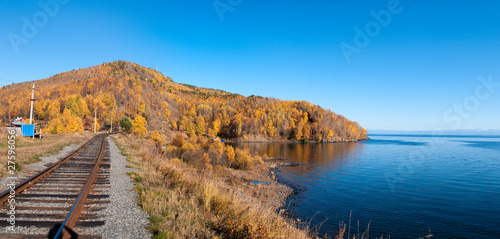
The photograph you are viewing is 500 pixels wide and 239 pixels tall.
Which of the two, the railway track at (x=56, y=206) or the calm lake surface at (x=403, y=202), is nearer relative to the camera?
the railway track at (x=56, y=206)

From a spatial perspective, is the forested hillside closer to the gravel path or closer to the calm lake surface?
the calm lake surface

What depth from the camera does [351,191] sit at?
2645 cm

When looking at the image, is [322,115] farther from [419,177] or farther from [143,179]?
[143,179]

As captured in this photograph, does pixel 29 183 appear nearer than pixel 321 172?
Yes

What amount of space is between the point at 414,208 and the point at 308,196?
29.8 feet

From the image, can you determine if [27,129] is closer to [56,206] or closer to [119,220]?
[56,206]

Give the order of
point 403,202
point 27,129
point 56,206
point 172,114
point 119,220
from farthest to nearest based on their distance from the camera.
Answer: point 172,114
point 27,129
point 403,202
point 56,206
point 119,220

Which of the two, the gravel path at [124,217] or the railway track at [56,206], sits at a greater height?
the railway track at [56,206]

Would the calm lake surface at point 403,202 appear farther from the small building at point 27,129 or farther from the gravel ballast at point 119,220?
the small building at point 27,129

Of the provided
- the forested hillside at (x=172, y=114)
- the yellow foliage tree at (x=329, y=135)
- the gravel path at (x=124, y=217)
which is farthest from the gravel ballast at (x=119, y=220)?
the yellow foliage tree at (x=329, y=135)

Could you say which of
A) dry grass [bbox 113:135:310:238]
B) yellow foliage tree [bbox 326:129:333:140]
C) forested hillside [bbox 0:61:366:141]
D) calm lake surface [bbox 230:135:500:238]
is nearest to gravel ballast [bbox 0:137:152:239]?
dry grass [bbox 113:135:310:238]

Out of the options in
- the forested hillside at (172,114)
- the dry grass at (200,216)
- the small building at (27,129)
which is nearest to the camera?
the dry grass at (200,216)

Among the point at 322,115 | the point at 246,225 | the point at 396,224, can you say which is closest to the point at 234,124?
the point at 322,115

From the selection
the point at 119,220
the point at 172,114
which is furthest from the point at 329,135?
the point at 119,220
